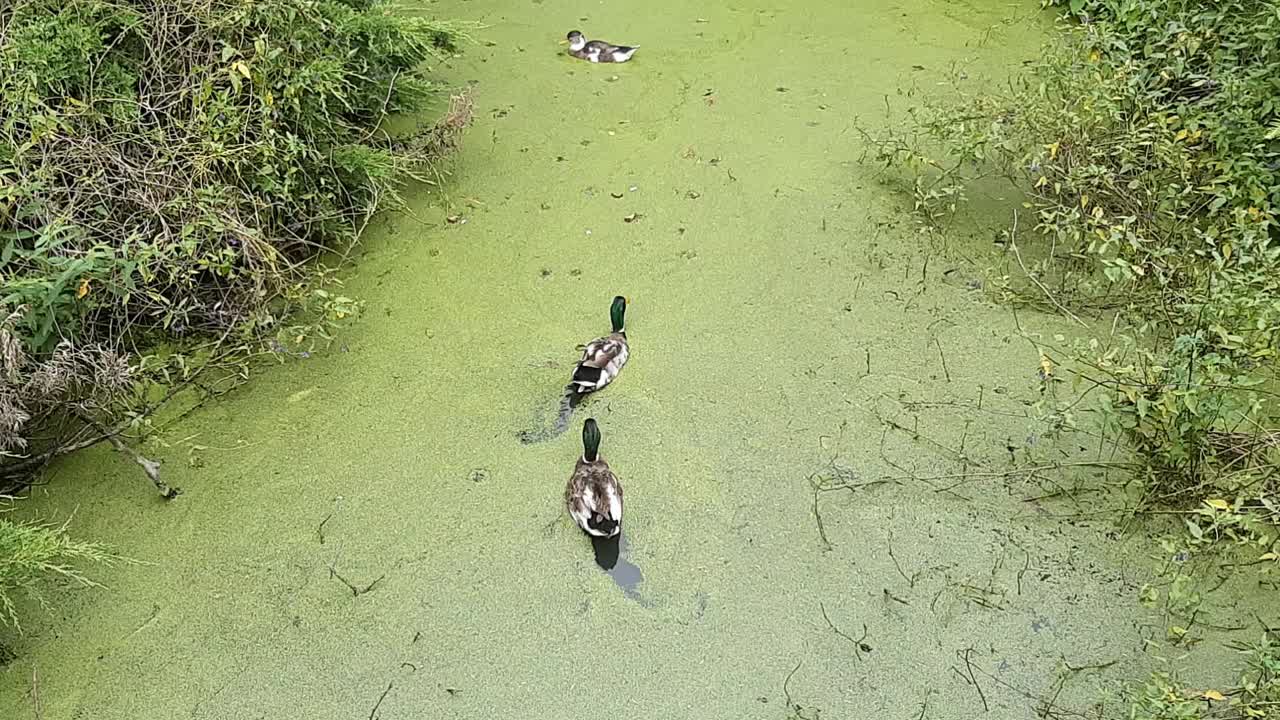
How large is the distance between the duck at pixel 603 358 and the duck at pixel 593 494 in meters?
0.20

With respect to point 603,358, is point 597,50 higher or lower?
higher

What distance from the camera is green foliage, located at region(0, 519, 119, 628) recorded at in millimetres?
1744

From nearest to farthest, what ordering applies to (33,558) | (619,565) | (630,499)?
(33,558)
(619,565)
(630,499)

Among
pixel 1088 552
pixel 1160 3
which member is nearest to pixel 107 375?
pixel 1088 552

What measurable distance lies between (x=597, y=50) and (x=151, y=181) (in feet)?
5.91

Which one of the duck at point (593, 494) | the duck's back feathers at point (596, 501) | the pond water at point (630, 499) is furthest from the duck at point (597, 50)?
the duck's back feathers at point (596, 501)

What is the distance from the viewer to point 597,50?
3.60m

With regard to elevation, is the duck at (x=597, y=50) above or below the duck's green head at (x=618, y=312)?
above

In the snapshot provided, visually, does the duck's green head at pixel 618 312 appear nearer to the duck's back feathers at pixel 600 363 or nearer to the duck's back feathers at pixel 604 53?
the duck's back feathers at pixel 600 363

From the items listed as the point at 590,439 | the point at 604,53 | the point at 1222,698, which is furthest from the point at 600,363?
the point at 604,53

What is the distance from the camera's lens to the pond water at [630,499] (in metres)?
1.83

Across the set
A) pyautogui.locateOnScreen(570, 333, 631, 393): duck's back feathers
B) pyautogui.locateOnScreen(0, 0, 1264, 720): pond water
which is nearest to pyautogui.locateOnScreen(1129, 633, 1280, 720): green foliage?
pyautogui.locateOnScreen(0, 0, 1264, 720): pond water

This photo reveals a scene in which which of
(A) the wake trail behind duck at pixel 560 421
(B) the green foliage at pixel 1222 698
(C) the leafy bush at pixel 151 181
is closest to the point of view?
(B) the green foliage at pixel 1222 698

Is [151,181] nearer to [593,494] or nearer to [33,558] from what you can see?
[33,558]
